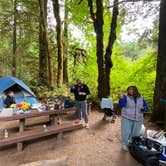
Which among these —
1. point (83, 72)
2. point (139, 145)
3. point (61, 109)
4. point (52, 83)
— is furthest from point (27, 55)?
point (139, 145)

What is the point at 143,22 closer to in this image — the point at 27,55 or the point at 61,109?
the point at 61,109

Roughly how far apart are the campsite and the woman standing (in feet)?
0.06

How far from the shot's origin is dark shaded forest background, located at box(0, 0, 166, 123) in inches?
298

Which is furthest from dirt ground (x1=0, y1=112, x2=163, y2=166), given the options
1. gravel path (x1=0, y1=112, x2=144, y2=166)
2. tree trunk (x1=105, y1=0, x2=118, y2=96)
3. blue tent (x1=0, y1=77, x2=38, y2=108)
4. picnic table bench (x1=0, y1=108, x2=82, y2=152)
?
blue tent (x1=0, y1=77, x2=38, y2=108)

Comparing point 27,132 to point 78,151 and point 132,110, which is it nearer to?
point 78,151

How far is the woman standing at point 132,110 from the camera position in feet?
12.6

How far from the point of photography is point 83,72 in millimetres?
10406

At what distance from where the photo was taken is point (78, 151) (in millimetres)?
4047

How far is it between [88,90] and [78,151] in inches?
72.2

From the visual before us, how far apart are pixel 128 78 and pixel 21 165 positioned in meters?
6.11

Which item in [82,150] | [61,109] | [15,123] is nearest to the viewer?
[82,150]

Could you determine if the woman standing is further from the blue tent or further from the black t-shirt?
the blue tent

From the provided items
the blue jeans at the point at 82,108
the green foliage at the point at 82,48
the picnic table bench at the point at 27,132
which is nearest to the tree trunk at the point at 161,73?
the green foliage at the point at 82,48

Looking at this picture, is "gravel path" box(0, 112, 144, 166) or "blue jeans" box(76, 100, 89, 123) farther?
"blue jeans" box(76, 100, 89, 123)
